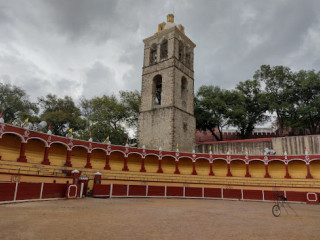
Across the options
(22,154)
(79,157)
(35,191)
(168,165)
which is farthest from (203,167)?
(35,191)

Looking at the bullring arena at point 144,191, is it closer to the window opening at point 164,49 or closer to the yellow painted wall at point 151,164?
the yellow painted wall at point 151,164

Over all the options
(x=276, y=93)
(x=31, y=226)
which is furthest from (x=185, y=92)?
(x=31, y=226)

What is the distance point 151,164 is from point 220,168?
8847 mm

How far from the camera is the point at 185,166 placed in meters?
29.3

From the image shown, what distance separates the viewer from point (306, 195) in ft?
67.0

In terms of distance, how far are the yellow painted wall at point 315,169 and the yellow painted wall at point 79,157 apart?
25.3 m

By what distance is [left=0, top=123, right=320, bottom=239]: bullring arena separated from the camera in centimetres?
725

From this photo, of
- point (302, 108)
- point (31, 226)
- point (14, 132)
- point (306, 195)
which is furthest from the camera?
point (302, 108)

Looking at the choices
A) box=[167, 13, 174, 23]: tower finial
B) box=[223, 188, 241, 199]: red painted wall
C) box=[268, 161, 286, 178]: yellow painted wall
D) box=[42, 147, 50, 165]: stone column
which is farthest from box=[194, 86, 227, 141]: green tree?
box=[42, 147, 50, 165]: stone column

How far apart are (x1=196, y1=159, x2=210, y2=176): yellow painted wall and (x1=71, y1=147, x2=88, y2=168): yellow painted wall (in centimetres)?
1370

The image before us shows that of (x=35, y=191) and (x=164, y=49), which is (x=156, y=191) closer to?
(x=35, y=191)

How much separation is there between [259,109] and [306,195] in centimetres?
1790

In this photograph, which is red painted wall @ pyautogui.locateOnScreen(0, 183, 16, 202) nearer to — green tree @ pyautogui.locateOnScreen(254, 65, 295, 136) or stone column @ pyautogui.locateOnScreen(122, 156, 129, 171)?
stone column @ pyautogui.locateOnScreen(122, 156, 129, 171)

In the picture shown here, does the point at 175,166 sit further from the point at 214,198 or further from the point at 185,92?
the point at 185,92
